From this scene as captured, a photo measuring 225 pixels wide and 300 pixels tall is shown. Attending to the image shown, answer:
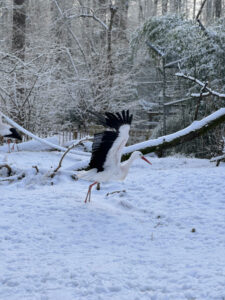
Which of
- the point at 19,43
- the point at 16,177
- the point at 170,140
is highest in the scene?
the point at 19,43

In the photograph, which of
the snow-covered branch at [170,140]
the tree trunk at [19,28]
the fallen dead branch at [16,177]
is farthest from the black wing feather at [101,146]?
the tree trunk at [19,28]

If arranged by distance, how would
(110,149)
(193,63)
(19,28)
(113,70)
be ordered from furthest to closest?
1. (113,70)
2. (19,28)
3. (193,63)
4. (110,149)

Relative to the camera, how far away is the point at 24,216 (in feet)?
17.5

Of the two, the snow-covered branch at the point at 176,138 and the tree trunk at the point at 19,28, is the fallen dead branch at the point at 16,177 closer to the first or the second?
the snow-covered branch at the point at 176,138

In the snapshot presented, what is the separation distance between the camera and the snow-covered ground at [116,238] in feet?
11.3

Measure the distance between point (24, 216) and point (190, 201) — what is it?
289cm

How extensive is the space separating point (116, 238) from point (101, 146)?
1.29 m

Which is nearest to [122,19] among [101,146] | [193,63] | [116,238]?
[193,63]

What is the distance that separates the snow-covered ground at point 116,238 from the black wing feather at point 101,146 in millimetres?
714

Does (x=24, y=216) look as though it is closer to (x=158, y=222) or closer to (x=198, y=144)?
(x=158, y=222)

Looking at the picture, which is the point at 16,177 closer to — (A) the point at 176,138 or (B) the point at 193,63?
(A) the point at 176,138

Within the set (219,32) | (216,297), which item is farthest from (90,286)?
(219,32)

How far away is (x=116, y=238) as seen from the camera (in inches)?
193

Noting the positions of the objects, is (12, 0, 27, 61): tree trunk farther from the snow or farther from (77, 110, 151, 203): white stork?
(77, 110, 151, 203): white stork
